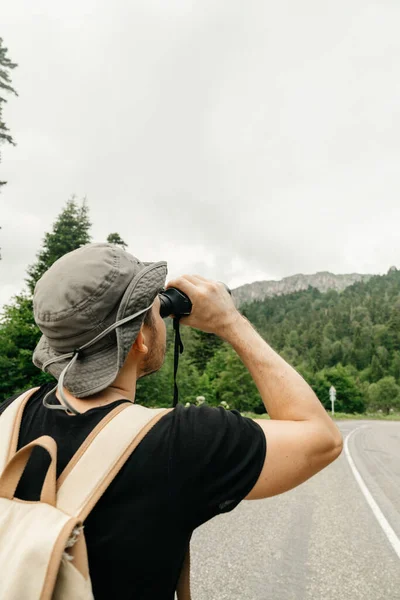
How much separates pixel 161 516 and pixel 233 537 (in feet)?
14.7

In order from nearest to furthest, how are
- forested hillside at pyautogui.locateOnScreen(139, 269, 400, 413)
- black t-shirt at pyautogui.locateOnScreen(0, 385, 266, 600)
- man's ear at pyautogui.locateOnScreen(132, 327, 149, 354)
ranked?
1. black t-shirt at pyautogui.locateOnScreen(0, 385, 266, 600)
2. man's ear at pyautogui.locateOnScreen(132, 327, 149, 354)
3. forested hillside at pyautogui.locateOnScreen(139, 269, 400, 413)

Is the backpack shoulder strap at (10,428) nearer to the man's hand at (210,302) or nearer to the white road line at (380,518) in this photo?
the man's hand at (210,302)

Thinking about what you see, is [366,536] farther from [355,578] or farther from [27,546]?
[27,546]

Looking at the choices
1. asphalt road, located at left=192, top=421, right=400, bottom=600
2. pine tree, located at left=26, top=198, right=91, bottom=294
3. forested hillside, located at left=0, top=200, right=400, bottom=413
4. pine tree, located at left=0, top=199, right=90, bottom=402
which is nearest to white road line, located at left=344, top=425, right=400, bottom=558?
asphalt road, located at left=192, top=421, right=400, bottom=600

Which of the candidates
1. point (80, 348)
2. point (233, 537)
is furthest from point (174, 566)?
point (233, 537)

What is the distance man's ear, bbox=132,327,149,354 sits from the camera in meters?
1.23

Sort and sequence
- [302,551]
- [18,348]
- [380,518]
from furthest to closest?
[18,348] → [380,518] → [302,551]

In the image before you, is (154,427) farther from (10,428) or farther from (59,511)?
(10,428)

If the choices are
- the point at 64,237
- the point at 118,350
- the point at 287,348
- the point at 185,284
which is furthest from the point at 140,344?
the point at 287,348

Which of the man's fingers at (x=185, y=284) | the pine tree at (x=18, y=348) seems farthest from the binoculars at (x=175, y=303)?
the pine tree at (x=18, y=348)

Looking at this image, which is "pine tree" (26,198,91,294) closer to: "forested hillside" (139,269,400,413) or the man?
"forested hillside" (139,269,400,413)

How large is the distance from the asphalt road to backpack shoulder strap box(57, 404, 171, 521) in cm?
306

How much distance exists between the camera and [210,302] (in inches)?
50.0

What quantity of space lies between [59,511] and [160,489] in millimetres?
219
